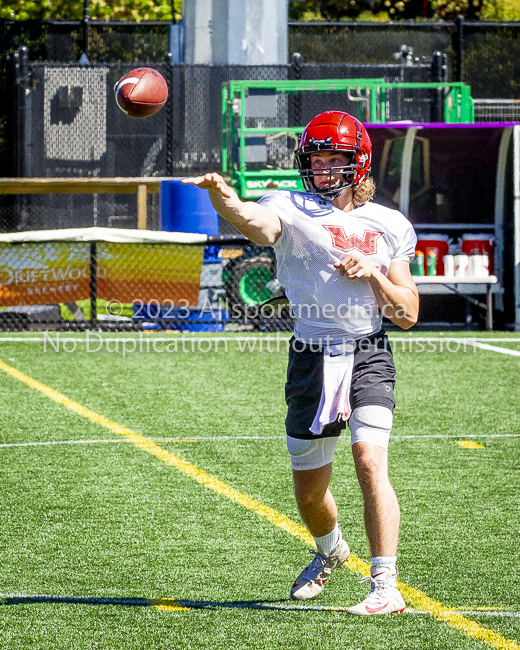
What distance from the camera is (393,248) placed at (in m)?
4.25

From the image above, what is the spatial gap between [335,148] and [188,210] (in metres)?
10.4

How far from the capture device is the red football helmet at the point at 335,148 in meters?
4.23

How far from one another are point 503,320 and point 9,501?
10.2 m

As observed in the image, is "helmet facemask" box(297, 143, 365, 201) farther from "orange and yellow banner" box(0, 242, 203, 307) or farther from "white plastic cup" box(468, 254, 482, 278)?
"white plastic cup" box(468, 254, 482, 278)

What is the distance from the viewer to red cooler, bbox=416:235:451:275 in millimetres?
14812

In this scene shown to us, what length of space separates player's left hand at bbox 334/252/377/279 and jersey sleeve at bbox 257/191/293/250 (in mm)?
300

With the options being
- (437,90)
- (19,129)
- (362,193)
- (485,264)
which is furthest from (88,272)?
(362,193)

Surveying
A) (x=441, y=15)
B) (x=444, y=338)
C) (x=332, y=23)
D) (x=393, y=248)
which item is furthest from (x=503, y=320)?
(x=441, y=15)

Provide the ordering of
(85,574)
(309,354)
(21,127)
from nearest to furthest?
1. (309,354)
2. (85,574)
3. (21,127)

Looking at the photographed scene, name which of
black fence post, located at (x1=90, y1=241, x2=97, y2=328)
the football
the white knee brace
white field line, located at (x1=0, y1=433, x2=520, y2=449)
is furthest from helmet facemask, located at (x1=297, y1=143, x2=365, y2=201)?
black fence post, located at (x1=90, y1=241, x2=97, y2=328)

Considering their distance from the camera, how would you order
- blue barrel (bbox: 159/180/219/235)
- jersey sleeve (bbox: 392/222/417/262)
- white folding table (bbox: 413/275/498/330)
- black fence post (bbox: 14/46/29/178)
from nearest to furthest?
jersey sleeve (bbox: 392/222/417/262) < white folding table (bbox: 413/275/498/330) < blue barrel (bbox: 159/180/219/235) < black fence post (bbox: 14/46/29/178)

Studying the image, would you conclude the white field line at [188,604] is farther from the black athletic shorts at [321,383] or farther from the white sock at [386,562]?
the black athletic shorts at [321,383]

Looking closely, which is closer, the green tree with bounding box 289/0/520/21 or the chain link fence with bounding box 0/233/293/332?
the chain link fence with bounding box 0/233/293/332

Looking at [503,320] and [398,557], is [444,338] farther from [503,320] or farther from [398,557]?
[398,557]
